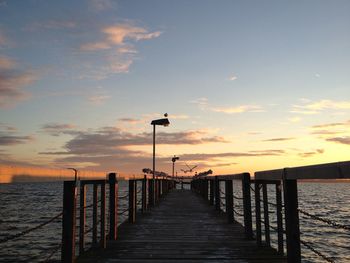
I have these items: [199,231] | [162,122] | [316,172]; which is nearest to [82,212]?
[199,231]

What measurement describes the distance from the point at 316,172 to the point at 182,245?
430cm

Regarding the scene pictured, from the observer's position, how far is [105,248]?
745cm

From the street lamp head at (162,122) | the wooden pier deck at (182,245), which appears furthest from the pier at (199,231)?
the street lamp head at (162,122)

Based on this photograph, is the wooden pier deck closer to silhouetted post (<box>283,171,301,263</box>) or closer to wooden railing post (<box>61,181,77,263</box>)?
wooden railing post (<box>61,181,77,263</box>)

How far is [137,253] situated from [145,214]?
269 inches

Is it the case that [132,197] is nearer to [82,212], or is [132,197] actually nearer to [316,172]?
[82,212]

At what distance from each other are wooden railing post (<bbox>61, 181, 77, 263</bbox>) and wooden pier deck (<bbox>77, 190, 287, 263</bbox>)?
0.77 metres

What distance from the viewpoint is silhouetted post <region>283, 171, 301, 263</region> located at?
5.22m

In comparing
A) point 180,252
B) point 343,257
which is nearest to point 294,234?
point 180,252

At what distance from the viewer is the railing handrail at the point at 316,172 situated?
350 centimetres

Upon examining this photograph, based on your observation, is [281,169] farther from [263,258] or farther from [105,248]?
[105,248]

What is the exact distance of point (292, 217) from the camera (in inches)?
205

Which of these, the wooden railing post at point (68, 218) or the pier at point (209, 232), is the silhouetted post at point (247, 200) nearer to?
the pier at point (209, 232)

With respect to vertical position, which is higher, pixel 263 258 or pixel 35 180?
pixel 35 180
